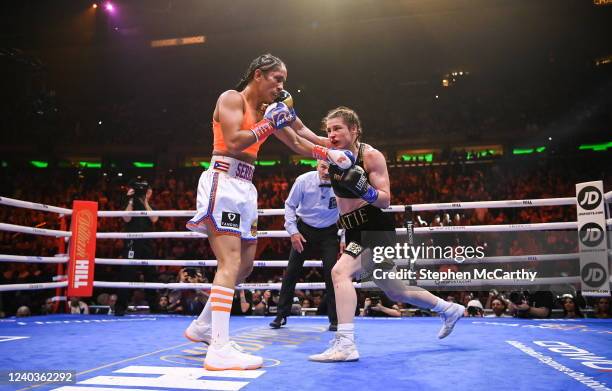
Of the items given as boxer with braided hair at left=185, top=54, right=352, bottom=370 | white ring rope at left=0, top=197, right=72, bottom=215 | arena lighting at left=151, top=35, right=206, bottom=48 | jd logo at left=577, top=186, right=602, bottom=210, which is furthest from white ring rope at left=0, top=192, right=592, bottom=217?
arena lighting at left=151, top=35, right=206, bottom=48

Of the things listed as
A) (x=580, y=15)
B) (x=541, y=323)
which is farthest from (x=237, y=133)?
(x=580, y=15)

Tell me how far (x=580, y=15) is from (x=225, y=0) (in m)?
10.8

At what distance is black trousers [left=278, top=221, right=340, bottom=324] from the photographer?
12.9 ft

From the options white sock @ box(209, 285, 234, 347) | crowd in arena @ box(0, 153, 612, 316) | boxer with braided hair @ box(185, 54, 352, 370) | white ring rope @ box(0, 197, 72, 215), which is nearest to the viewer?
white sock @ box(209, 285, 234, 347)

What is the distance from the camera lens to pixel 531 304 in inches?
179

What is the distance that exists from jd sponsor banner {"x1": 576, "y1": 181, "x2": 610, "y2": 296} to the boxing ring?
127 millimetres

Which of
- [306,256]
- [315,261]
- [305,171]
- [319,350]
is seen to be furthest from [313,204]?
[305,171]

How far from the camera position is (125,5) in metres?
14.1

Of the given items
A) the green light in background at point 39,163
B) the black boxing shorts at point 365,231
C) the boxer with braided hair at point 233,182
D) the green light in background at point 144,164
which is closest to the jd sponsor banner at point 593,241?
the black boxing shorts at point 365,231

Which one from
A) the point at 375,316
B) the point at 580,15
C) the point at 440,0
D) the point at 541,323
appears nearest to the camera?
the point at 541,323

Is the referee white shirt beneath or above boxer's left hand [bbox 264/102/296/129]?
beneath

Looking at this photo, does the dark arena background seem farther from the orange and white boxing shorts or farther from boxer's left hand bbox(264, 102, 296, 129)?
boxer's left hand bbox(264, 102, 296, 129)

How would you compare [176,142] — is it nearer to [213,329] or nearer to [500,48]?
[500,48]

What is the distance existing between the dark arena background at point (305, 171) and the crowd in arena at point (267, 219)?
5 centimetres
